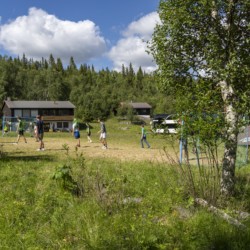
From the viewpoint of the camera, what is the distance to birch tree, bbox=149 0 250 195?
6820 millimetres

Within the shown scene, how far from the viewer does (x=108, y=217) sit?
6.02 m

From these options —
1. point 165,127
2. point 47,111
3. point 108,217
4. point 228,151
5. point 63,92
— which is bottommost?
point 108,217

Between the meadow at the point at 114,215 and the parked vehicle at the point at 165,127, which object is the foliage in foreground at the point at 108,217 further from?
the parked vehicle at the point at 165,127

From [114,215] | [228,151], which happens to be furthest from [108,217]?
[228,151]

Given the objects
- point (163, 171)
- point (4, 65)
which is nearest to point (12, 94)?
point (4, 65)

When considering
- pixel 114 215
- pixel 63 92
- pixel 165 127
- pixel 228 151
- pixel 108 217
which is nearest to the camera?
pixel 108 217

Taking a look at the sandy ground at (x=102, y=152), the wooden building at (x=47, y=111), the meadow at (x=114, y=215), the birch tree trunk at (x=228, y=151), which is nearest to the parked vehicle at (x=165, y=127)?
the meadow at (x=114, y=215)

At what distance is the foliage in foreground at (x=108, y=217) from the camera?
16.9 feet

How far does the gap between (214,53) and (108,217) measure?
398cm

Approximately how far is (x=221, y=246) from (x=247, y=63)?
388 cm

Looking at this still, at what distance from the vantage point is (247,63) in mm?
7164

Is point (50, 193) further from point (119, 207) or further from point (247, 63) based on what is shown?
point (247, 63)

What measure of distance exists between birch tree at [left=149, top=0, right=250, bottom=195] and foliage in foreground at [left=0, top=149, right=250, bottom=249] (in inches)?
56.0

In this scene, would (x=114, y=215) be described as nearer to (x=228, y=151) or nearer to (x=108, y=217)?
(x=108, y=217)
